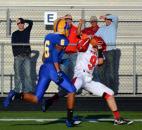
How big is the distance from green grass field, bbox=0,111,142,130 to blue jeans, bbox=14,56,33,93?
2.34m

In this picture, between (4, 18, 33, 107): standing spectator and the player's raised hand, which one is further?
(4, 18, 33, 107): standing spectator

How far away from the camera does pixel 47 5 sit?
19.2 meters

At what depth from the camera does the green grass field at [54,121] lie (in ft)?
39.2

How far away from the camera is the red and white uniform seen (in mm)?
12438

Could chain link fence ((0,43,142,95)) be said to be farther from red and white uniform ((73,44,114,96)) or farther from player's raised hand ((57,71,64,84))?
player's raised hand ((57,71,64,84))

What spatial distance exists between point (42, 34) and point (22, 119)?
579 centimetres

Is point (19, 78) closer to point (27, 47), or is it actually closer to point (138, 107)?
point (27, 47)

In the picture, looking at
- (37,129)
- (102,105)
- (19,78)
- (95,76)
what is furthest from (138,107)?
(37,129)

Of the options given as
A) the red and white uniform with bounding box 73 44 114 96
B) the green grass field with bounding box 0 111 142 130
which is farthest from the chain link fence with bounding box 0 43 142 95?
the red and white uniform with bounding box 73 44 114 96

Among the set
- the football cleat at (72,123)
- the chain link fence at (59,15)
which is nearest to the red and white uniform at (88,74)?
the football cleat at (72,123)

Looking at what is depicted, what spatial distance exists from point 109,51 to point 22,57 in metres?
1.98

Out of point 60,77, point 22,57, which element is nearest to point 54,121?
point 60,77

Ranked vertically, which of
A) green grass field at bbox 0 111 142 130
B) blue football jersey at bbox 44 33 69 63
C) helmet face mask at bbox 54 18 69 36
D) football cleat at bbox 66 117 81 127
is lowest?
green grass field at bbox 0 111 142 130

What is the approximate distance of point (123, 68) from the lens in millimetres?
18109
